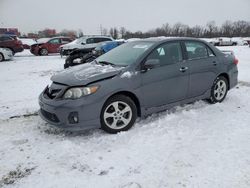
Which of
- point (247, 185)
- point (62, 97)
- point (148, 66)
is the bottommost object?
point (247, 185)

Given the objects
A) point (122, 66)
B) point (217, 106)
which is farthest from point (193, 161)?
point (217, 106)

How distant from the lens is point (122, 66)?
440 centimetres

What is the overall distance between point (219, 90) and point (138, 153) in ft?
10.3

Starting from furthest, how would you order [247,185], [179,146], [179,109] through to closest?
[179,109] → [179,146] → [247,185]

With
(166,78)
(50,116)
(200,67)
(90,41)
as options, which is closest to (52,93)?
(50,116)

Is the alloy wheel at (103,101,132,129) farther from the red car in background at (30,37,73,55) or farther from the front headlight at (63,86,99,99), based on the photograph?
the red car in background at (30,37,73,55)

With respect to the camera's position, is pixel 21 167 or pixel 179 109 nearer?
pixel 21 167

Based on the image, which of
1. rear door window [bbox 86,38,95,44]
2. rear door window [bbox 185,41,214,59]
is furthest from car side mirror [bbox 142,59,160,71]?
rear door window [bbox 86,38,95,44]

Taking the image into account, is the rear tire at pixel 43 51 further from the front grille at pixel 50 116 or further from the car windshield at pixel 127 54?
the front grille at pixel 50 116

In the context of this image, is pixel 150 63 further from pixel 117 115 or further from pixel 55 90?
pixel 55 90

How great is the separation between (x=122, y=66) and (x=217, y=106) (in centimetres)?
251

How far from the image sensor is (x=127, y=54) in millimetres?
4852

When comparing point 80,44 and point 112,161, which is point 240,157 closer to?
point 112,161

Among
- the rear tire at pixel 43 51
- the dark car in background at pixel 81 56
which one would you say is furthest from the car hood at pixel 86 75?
the rear tire at pixel 43 51
